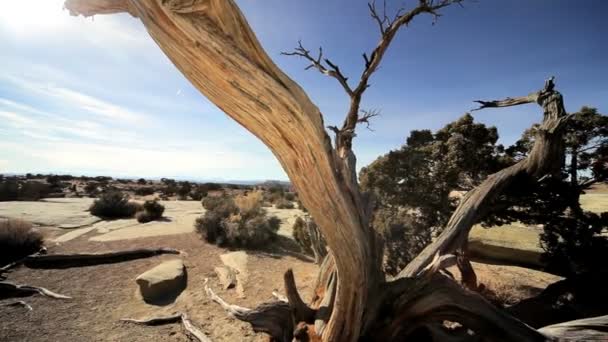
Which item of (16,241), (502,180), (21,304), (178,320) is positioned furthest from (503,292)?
(16,241)

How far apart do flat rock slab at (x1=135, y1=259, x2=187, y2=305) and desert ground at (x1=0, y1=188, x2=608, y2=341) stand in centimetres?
16

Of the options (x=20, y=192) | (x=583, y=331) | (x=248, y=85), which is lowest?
(x=20, y=192)

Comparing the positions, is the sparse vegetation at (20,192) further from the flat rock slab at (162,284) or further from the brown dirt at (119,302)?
the flat rock slab at (162,284)

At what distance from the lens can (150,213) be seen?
1196 cm

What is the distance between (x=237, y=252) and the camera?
800 cm

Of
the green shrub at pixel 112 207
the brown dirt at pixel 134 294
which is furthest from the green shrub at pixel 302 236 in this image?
the green shrub at pixel 112 207

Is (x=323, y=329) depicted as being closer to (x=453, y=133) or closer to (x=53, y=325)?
(x=53, y=325)

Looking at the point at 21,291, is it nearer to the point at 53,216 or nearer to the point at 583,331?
the point at 53,216

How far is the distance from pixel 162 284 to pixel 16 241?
17.0ft

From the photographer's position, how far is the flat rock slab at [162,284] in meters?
5.12

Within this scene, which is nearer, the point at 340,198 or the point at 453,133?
the point at 340,198

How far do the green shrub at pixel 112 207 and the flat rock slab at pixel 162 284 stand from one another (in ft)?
30.7

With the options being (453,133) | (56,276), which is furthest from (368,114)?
(56,276)

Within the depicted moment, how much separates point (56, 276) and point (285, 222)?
29.2 feet
